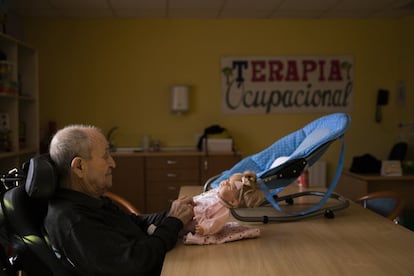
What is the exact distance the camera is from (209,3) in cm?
427

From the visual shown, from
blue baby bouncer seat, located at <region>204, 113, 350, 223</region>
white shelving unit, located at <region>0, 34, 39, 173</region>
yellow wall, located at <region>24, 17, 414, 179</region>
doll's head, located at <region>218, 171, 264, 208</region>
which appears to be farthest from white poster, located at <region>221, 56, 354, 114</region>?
doll's head, located at <region>218, 171, 264, 208</region>

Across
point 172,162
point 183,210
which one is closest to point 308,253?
point 183,210

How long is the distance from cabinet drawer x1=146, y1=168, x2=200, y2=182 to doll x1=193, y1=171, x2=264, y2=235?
2.68 m

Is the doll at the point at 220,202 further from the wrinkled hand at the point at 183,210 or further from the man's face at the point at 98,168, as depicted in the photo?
the man's face at the point at 98,168

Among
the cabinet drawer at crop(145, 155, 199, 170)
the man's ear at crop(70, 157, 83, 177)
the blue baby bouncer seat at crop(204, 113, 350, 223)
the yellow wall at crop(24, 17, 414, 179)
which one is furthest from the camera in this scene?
the yellow wall at crop(24, 17, 414, 179)

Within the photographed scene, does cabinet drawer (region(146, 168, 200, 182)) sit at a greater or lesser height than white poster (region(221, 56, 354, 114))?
lesser

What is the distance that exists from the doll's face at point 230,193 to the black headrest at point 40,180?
64 centimetres

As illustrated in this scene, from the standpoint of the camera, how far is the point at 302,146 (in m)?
2.32

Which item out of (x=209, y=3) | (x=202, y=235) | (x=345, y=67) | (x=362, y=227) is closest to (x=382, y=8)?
(x=345, y=67)

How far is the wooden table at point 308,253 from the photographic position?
50.8 inches

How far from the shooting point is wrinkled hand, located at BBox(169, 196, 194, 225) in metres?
1.63

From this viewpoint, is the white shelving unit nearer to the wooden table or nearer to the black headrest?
the black headrest

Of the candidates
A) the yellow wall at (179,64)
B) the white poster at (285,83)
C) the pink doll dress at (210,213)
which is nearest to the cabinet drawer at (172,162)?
the yellow wall at (179,64)

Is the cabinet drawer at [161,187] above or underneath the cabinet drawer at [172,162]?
underneath
